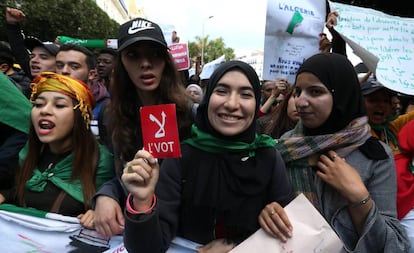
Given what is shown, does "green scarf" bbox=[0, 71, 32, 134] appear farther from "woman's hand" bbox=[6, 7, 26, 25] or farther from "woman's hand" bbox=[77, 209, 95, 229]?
"woman's hand" bbox=[6, 7, 26, 25]

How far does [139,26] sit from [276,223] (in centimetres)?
135

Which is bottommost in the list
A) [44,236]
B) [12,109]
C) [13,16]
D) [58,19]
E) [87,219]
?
[44,236]

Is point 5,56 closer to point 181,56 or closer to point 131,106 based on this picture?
point 181,56

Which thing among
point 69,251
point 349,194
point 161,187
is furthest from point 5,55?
point 349,194

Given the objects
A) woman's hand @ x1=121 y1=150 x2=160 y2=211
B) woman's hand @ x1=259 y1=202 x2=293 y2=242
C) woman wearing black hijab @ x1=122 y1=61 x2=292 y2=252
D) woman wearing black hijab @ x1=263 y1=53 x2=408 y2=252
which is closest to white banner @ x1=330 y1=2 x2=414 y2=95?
woman wearing black hijab @ x1=263 y1=53 x2=408 y2=252

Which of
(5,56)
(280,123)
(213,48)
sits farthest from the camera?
(213,48)

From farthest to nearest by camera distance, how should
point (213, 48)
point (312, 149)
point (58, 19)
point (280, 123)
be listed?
point (213, 48) → point (58, 19) → point (280, 123) → point (312, 149)

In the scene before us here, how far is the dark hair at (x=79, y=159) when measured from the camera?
2074mm

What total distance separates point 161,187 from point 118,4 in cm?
7683

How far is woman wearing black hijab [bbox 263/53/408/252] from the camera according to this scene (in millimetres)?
1659

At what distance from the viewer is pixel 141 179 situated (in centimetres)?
136

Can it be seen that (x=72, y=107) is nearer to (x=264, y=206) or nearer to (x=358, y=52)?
(x=264, y=206)

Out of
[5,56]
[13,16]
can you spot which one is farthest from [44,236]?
[5,56]

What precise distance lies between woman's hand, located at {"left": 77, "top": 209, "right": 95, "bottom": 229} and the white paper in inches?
32.5
